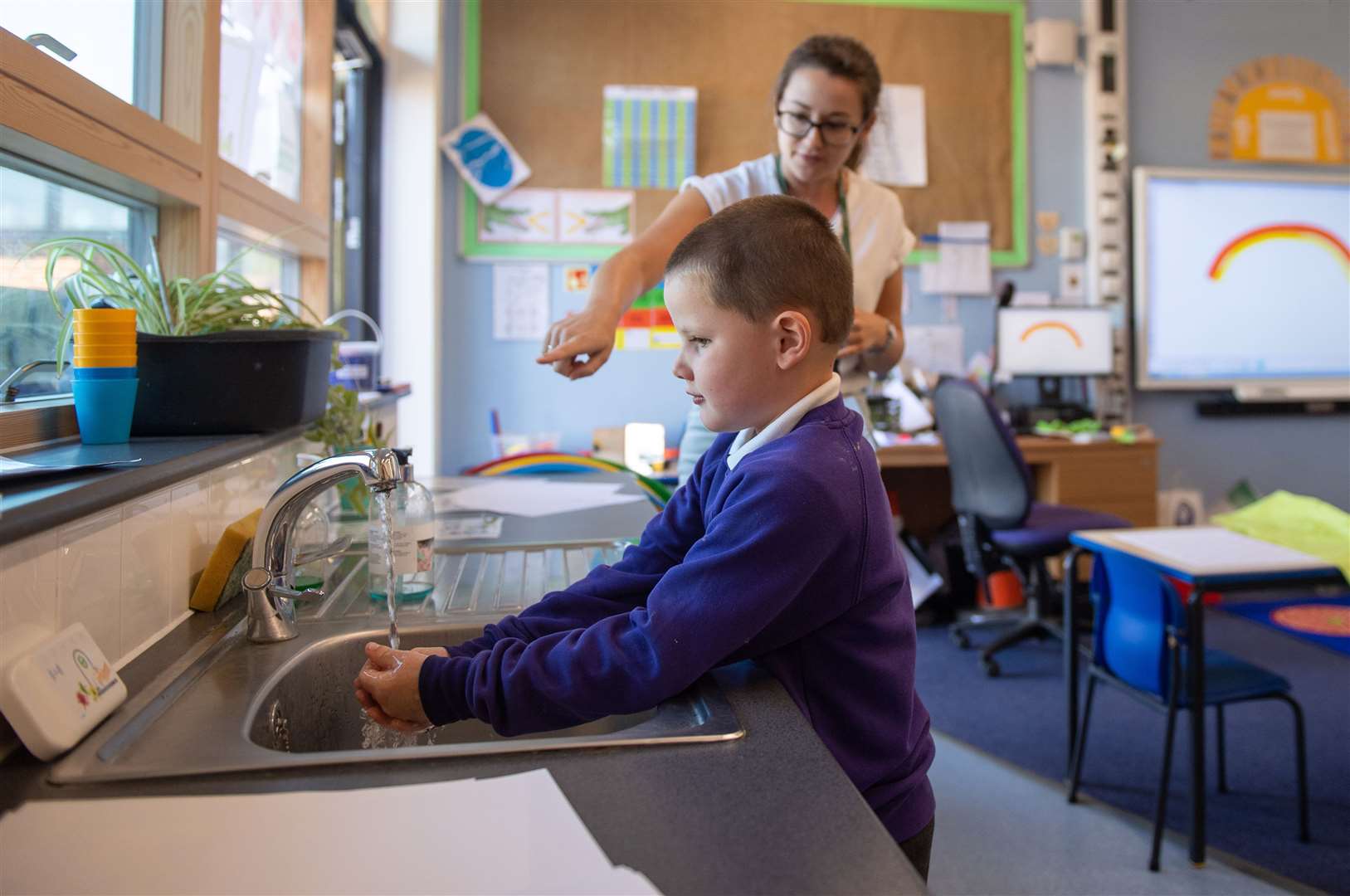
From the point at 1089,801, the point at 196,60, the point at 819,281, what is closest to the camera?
the point at 819,281

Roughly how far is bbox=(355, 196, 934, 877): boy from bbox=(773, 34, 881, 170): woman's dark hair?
69cm

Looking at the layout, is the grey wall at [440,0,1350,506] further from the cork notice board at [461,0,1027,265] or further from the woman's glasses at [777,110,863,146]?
the woman's glasses at [777,110,863,146]

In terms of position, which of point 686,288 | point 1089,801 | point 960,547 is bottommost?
point 1089,801

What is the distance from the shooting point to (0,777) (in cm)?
66

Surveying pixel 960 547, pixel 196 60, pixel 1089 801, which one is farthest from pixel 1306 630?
pixel 196 60

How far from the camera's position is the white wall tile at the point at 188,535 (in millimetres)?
1016

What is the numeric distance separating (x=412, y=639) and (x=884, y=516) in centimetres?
52

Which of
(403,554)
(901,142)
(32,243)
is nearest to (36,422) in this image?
(32,243)

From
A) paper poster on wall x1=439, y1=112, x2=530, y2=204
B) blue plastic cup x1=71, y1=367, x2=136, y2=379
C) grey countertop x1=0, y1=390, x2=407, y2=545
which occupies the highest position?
paper poster on wall x1=439, y1=112, x2=530, y2=204

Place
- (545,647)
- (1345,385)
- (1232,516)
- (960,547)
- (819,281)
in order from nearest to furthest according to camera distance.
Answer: (545,647) → (819,281) → (1232,516) → (960,547) → (1345,385)

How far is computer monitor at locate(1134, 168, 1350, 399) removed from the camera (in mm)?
4195

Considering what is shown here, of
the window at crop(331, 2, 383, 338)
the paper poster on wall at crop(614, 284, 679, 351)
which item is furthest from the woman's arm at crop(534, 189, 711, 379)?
the paper poster on wall at crop(614, 284, 679, 351)

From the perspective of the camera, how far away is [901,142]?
4.05 metres

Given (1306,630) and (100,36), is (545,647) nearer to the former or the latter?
(100,36)
